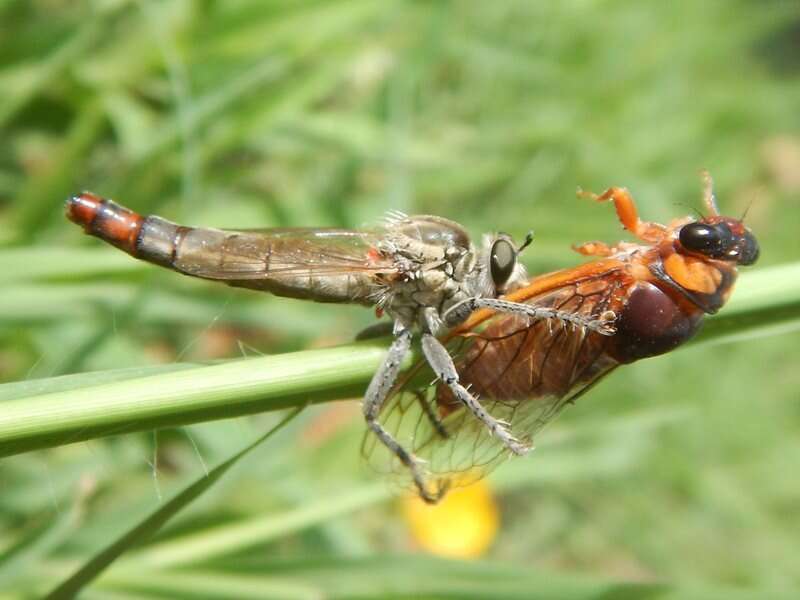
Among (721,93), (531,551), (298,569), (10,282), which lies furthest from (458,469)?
(721,93)

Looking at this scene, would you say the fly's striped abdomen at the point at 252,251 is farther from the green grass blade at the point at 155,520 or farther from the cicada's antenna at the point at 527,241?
the green grass blade at the point at 155,520

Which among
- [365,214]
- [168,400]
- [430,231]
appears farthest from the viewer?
[365,214]

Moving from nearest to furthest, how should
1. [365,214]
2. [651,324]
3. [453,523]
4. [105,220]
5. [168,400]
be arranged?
[168,400], [651,324], [105,220], [365,214], [453,523]

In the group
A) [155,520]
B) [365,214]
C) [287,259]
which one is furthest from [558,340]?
[365,214]

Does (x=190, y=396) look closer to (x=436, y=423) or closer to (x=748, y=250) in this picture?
(x=436, y=423)

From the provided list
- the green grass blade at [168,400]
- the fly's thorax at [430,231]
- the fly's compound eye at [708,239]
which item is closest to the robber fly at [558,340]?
the fly's compound eye at [708,239]

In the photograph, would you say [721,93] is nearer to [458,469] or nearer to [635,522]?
[635,522]

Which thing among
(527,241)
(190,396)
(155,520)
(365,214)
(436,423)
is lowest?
(436,423)

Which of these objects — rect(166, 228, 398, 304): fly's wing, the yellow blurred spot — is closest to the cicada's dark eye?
rect(166, 228, 398, 304): fly's wing
